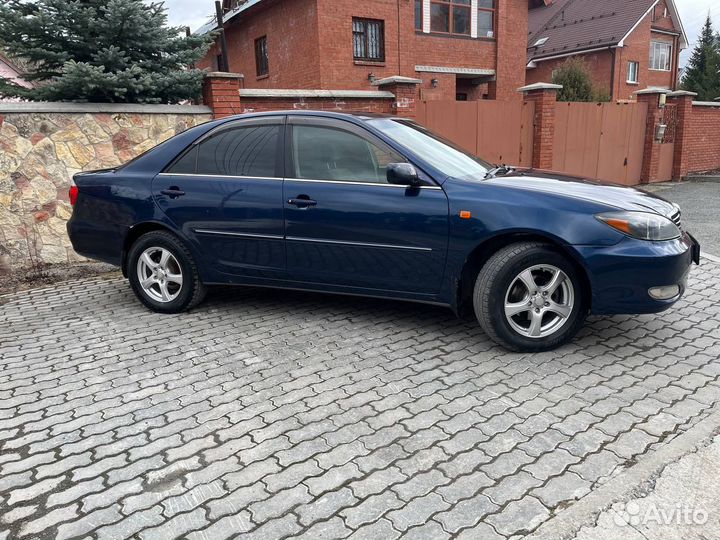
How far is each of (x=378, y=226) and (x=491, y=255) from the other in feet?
2.71

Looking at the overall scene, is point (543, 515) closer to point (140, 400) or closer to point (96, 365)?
point (140, 400)

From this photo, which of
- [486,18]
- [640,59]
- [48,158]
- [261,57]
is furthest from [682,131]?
[640,59]

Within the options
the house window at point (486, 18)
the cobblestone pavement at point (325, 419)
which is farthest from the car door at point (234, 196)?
the house window at point (486, 18)

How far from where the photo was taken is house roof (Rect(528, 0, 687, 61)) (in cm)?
2955

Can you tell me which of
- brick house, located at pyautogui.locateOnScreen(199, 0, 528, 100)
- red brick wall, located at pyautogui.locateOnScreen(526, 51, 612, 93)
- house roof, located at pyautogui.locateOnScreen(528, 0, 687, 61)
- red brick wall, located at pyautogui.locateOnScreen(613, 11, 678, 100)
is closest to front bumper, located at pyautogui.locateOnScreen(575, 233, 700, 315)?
brick house, located at pyautogui.locateOnScreen(199, 0, 528, 100)

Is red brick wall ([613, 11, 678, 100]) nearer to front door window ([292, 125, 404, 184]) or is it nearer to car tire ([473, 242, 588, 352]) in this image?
front door window ([292, 125, 404, 184])

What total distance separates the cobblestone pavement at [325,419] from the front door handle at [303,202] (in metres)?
0.99

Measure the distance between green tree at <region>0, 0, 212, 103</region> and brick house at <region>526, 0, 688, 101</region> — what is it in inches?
974

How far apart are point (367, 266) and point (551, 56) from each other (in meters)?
30.8

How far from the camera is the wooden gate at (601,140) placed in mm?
11789

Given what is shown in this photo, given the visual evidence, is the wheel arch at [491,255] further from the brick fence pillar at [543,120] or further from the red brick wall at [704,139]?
the red brick wall at [704,139]

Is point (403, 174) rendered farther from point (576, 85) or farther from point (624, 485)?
point (576, 85)

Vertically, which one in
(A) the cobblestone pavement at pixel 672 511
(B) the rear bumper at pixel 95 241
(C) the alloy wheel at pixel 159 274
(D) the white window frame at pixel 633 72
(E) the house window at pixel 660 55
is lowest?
(A) the cobblestone pavement at pixel 672 511

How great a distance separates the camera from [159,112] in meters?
7.20
